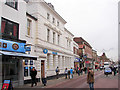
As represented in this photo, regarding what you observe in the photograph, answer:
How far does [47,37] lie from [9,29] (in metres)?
9.06

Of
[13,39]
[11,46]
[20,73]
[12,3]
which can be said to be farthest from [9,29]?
[20,73]

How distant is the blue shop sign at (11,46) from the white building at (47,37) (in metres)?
3.41

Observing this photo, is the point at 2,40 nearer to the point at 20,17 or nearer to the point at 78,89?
the point at 20,17

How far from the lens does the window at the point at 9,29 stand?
1419 centimetres

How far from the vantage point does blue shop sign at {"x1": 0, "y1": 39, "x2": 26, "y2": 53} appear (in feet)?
44.5

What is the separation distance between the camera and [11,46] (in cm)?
1450

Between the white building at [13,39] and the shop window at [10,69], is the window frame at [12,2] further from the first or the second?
the shop window at [10,69]

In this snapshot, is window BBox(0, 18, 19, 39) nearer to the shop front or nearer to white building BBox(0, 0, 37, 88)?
white building BBox(0, 0, 37, 88)

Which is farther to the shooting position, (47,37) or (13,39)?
(47,37)

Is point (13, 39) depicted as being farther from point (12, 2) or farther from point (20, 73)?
point (12, 2)

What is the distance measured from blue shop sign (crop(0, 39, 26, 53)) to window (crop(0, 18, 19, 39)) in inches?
25.8

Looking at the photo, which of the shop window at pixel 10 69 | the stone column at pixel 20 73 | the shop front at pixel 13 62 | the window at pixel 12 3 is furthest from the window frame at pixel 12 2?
the stone column at pixel 20 73

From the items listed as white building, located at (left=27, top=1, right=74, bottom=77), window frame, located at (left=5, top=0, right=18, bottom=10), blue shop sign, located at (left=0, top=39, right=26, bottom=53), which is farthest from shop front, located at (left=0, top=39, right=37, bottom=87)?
window frame, located at (left=5, top=0, right=18, bottom=10)

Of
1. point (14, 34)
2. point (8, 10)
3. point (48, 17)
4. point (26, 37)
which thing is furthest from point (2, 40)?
point (48, 17)
